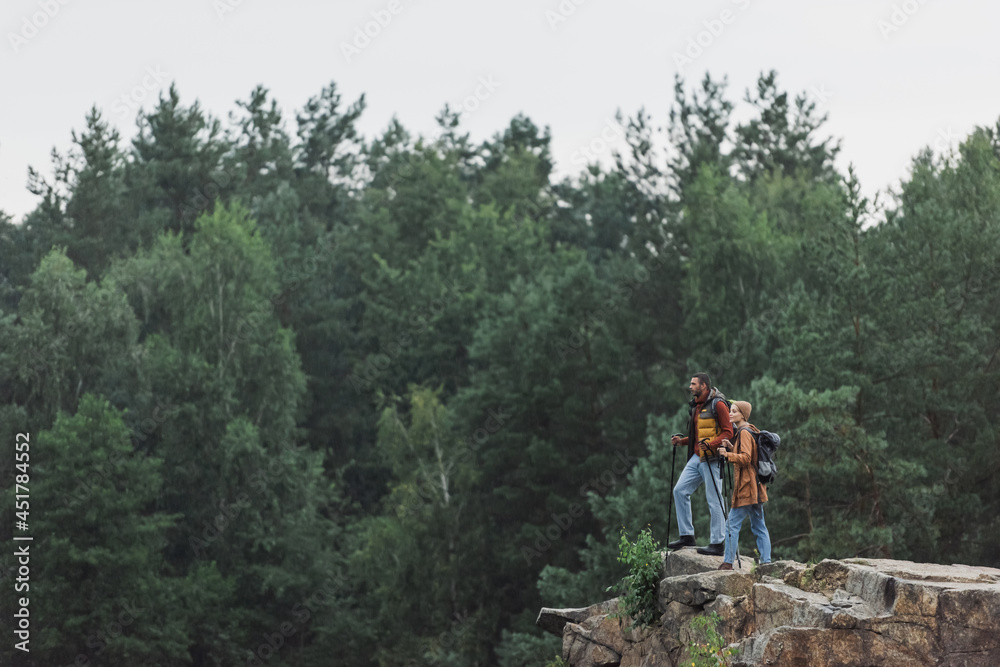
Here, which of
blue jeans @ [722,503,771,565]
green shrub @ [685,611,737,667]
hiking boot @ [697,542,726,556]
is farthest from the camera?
hiking boot @ [697,542,726,556]

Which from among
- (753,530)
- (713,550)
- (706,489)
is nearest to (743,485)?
(753,530)

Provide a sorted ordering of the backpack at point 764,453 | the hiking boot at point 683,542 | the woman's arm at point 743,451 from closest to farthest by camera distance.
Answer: the woman's arm at point 743,451 < the backpack at point 764,453 < the hiking boot at point 683,542

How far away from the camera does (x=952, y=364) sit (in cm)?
2623

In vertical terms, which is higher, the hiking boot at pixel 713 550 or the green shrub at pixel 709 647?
the hiking boot at pixel 713 550

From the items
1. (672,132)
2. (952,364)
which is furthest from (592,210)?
(952,364)

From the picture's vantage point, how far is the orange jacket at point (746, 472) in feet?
34.7

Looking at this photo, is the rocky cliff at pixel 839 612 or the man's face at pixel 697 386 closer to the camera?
the rocky cliff at pixel 839 612

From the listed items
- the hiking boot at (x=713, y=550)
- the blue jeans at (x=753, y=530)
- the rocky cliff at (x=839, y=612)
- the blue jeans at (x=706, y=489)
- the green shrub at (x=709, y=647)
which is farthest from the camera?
the hiking boot at (x=713, y=550)

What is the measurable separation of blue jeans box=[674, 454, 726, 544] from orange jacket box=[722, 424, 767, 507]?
0.45 metres

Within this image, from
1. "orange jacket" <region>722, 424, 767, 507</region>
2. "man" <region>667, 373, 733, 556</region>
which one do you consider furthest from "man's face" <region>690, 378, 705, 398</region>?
"orange jacket" <region>722, 424, 767, 507</region>

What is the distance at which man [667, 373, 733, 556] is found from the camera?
36.3 feet

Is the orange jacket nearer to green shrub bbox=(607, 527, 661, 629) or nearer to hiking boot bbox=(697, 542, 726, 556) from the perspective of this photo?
hiking boot bbox=(697, 542, 726, 556)

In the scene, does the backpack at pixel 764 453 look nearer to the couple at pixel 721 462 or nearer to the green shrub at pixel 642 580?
the couple at pixel 721 462

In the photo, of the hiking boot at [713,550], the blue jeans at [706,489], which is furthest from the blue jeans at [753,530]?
the hiking boot at [713,550]
